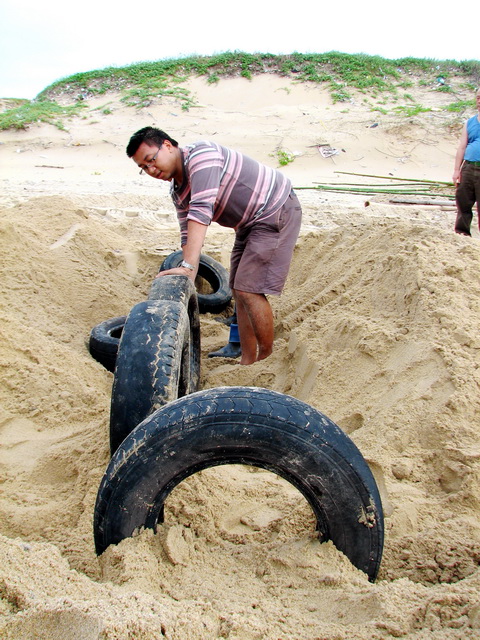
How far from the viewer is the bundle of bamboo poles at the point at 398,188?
911cm

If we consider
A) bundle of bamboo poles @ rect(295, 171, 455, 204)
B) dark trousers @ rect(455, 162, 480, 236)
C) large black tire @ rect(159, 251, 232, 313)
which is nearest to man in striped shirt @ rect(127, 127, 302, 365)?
large black tire @ rect(159, 251, 232, 313)

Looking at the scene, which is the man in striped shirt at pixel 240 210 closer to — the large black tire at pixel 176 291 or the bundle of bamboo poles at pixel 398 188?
the large black tire at pixel 176 291

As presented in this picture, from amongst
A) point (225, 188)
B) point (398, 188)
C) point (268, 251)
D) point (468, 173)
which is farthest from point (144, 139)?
point (398, 188)

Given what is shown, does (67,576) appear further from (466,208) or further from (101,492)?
(466,208)

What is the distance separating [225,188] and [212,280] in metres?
2.01

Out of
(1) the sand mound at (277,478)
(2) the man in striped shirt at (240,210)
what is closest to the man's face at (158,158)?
(2) the man in striped shirt at (240,210)

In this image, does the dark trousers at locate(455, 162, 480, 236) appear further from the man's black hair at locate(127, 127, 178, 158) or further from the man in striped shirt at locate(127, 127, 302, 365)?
the man's black hair at locate(127, 127, 178, 158)

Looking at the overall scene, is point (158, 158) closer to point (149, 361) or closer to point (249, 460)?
point (149, 361)

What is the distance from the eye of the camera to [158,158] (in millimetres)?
3113

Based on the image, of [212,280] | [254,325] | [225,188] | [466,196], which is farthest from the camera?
[466,196]

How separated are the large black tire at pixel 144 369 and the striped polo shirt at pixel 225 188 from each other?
0.89m

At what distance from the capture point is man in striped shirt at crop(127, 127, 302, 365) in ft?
10.2

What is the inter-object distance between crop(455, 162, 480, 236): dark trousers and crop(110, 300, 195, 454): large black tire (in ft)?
15.5

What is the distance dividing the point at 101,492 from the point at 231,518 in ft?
1.86
